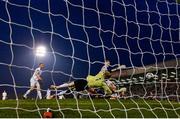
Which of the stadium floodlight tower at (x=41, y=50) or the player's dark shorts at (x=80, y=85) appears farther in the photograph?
the player's dark shorts at (x=80, y=85)

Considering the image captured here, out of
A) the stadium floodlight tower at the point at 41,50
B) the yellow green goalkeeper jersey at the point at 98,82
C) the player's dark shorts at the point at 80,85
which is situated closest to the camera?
the stadium floodlight tower at the point at 41,50

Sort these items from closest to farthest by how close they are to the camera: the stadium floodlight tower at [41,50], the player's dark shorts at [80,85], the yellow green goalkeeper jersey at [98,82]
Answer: the stadium floodlight tower at [41,50] < the player's dark shorts at [80,85] < the yellow green goalkeeper jersey at [98,82]

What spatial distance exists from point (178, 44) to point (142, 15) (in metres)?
0.96

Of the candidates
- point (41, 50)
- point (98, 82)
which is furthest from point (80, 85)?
point (41, 50)

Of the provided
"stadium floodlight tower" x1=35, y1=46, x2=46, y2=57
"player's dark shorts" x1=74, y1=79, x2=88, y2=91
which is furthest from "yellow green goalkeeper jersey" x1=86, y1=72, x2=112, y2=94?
"stadium floodlight tower" x1=35, y1=46, x2=46, y2=57

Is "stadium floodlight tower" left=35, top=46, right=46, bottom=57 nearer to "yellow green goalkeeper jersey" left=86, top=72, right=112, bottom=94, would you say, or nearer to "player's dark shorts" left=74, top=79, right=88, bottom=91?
"player's dark shorts" left=74, top=79, right=88, bottom=91

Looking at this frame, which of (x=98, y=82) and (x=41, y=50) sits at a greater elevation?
(x=41, y=50)

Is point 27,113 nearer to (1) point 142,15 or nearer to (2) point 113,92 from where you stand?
(1) point 142,15

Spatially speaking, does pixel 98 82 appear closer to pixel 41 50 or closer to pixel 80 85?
pixel 80 85

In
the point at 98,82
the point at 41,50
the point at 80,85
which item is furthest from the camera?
the point at 98,82

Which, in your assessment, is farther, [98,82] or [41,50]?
[98,82]

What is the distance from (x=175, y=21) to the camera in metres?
9.02

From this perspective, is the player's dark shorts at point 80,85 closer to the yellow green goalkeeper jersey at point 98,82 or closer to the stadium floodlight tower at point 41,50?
the yellow green goalkeeper jersey at point 98,82

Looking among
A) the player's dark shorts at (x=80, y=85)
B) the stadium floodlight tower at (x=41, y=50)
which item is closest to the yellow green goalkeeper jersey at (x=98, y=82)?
the player's dark shorts at (x=80, y=85)
